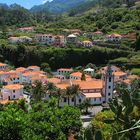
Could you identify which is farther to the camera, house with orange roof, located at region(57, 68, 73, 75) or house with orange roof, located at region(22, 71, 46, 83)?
house with orange roof, located at region(57, 68, 73, 75)

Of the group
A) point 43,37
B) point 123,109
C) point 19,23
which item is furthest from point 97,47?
point 123,109

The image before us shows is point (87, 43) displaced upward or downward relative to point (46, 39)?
downward

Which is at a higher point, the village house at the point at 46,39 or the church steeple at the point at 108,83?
the village house at the point at 46,39

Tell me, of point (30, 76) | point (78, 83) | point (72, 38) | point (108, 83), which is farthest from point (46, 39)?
point (108, 83)

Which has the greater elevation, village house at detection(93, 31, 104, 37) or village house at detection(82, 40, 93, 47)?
village house at detection(93, 31, 104, 37)

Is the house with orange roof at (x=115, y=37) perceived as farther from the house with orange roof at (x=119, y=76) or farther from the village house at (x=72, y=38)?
the house with orange roof at (x=119, y=76)

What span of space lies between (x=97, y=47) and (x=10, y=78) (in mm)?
24326

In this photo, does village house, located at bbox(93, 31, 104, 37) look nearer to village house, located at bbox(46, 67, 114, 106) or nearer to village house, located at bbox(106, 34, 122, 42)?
village house, located at bbox(106, 34, 122, 42)

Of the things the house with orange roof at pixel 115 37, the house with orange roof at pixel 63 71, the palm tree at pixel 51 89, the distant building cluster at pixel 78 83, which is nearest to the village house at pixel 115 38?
the house with orange roof at pixel 115 37

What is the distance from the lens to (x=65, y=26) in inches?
4195

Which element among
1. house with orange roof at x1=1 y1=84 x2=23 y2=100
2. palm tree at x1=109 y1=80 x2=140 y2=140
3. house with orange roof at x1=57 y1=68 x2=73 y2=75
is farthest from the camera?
house with orange roof at x1=57 y1=68 x2=73 y2=75

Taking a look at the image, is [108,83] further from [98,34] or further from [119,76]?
[98,34]

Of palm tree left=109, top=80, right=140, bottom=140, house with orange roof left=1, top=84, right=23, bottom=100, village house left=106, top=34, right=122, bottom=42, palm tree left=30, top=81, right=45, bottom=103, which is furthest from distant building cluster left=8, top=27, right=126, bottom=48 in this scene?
palm tree left=109, top=80, right=140, bottom=140

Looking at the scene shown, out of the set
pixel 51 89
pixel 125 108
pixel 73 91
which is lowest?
pixel 73 91
